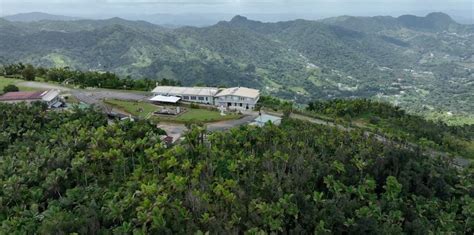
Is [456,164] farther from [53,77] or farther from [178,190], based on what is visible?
[53,77]

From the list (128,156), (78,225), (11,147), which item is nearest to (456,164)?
(128,156)

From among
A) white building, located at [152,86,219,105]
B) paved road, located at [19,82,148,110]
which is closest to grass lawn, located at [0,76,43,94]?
paved road, located at [19,82,148,110]

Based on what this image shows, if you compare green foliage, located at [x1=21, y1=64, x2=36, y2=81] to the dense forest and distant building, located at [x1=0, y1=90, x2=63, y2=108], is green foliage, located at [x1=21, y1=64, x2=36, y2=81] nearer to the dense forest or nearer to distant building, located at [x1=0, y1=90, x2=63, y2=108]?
distant building, located at [x1=0, y1=90, x2=63, y2=108]

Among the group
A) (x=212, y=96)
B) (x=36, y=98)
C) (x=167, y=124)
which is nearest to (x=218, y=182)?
(x=167, y=124)

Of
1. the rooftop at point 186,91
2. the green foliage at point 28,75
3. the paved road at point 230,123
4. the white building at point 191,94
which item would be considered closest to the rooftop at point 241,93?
the white building at point 191,94

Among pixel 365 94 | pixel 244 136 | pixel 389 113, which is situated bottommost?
pixel 365 94
